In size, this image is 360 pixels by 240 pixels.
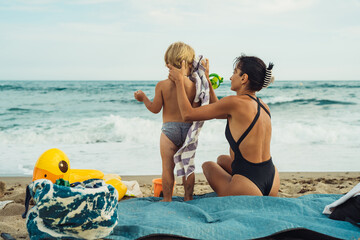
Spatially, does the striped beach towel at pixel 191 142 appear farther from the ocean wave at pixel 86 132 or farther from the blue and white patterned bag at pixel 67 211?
the ocean wave at pixel 86 132

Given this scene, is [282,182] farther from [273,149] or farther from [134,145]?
[134,145]

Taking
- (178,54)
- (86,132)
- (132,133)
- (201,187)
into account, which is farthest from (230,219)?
(86,132)

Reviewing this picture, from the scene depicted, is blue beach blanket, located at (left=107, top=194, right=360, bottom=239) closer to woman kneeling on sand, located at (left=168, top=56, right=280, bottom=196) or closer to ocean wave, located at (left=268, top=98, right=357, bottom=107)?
woman kneeling on sand, located at (left=168, top=56, right=280, bottom=196)

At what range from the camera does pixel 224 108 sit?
308 cm

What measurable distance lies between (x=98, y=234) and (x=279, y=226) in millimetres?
1172

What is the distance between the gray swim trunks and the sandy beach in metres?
0.98

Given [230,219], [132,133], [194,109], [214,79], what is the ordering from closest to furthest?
[230,219] < [194,109] < [214,79] < [132,133]

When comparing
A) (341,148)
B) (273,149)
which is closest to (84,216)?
(273,149)

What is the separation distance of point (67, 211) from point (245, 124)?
156 cm

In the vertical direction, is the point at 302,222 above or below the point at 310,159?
above

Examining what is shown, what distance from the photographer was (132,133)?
9.55 meters

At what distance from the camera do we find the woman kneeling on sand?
3035mm

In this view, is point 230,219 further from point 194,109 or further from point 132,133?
point 132,133

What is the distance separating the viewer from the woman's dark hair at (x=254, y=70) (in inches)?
122
